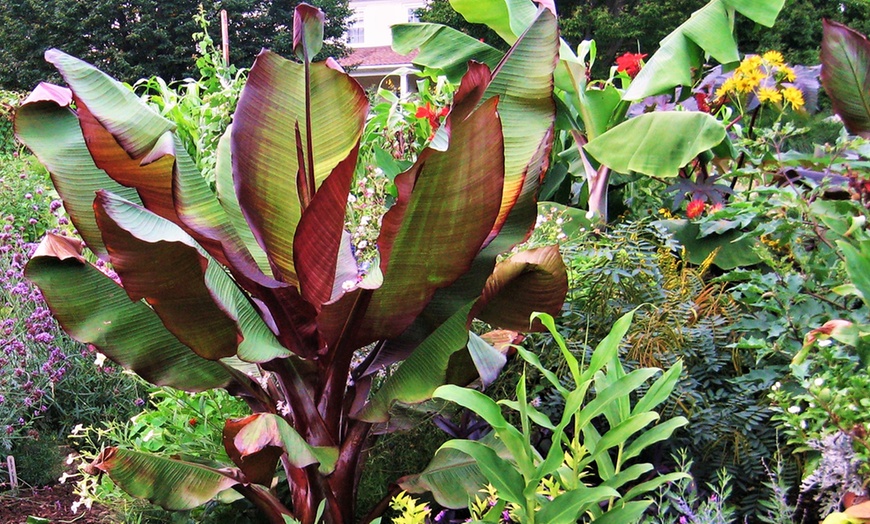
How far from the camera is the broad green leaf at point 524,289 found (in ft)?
6.67

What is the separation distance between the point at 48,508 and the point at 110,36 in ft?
82.7

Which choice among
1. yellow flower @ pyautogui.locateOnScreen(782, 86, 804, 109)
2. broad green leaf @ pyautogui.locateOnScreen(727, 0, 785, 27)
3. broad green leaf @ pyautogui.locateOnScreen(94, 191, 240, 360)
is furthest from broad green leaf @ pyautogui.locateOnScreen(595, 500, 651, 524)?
broad green leaf @ pyautogui.locateOnScreen(727, 0, 785, 27)

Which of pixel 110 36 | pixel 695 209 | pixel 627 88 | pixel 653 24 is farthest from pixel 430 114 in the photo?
pixel 110 36

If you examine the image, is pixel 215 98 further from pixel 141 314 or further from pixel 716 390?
pixel 716 390

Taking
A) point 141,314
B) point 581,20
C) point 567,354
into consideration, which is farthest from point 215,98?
point 581,20

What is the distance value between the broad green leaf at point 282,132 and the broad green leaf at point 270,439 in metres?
0.50

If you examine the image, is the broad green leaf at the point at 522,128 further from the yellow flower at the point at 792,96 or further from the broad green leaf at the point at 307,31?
the yellow flower at the point at 792,96

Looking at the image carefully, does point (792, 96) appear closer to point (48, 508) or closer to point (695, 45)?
point (695, 45)

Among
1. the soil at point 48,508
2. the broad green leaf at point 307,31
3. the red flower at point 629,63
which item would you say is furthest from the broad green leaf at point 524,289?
the red flower at point 629,63

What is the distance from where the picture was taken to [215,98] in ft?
17.9

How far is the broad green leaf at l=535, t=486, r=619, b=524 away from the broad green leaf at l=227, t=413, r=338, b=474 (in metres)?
0.69

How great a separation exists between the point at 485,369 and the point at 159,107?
4857 millimetres

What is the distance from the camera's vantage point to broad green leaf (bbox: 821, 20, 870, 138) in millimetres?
3143

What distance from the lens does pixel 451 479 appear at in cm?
214
